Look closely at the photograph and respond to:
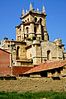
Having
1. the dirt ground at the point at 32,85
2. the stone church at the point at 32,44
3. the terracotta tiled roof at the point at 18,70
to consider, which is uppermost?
the stone church at the point at 32,44

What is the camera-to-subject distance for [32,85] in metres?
32.4

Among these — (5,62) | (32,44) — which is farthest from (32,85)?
(32,44)

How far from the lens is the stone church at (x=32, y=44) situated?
61438 millimetres

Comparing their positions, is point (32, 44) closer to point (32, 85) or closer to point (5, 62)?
point (5, 62)

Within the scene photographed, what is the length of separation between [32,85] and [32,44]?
29.9 meters

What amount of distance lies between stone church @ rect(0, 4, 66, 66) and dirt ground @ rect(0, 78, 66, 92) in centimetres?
2246

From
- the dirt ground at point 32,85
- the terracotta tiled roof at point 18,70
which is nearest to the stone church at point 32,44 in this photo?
the terracotta tiled roof at point 18,70

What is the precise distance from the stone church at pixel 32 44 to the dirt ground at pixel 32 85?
884 inches

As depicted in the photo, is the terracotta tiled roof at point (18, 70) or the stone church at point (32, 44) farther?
the stone church at point (32, 44)

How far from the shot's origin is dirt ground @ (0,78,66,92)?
103ft

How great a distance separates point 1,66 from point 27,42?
1739cm

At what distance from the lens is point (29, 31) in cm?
7075

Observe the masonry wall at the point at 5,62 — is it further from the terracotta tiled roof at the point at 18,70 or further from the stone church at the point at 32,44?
the stone church at the point at 32,44

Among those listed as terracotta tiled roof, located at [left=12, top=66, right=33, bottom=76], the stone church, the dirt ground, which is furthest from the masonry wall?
the dirt ground
